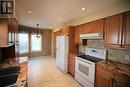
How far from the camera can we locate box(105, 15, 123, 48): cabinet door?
2209 millimetres

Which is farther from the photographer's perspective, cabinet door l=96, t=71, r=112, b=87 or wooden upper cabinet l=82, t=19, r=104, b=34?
wooden upper cabinet l=82, t=19, r=104, b=34

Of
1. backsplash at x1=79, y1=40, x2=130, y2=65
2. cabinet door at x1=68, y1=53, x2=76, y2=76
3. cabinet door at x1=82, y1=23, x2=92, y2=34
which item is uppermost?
cabinet door at x1=82, y1=23, x2=92, y2=34

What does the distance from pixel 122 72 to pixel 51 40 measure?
7317 mm

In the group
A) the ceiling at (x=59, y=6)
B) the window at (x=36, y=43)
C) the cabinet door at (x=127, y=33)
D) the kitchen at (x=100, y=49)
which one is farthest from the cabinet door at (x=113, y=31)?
the window at (x=36, y=43)

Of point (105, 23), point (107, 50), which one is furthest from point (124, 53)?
point (105, 23)

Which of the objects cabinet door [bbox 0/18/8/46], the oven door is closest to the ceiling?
cabinet door [bbox 0/18/8/46]

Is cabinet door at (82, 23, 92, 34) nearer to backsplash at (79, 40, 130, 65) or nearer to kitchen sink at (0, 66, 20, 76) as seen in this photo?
backsplash at (79, 40, 130, 65)

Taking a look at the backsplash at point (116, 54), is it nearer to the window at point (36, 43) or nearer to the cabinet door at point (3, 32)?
the cabinet door at point (3, 32)

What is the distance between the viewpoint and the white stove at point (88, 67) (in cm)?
266

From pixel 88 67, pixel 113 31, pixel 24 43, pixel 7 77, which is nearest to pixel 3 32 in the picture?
pixel 7 77

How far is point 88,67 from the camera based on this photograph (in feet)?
9.13

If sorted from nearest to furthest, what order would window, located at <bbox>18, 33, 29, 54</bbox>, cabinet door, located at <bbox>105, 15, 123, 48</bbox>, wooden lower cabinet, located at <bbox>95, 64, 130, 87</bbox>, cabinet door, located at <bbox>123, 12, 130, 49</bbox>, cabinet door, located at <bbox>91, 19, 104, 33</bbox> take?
wooden lower cabinet, located at <bbox>95, 64, 130, 87</bbox>
cabinet door, located at <bbox>123, 12, 130, 49</bbox>
cabinet door, located at <bbox>105, 15, 123, 48</bbox>
cabinet door, located at <bbox>91, 19, 104, 33</bbox>
window, located at <bbox>18, 33, 29, 54</bbox>

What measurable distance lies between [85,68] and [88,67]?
0.18 metres

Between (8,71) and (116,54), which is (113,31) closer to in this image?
(116,54)
